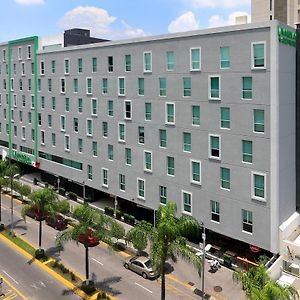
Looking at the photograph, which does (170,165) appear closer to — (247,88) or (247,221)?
(247,221)

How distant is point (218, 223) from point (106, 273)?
1300 cm

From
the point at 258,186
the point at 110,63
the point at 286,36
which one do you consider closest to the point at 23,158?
the point at 110,63

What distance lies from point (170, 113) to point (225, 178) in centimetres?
1027

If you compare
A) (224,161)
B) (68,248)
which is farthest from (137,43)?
(68,248)

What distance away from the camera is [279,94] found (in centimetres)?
3622

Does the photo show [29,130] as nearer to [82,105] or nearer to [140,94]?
[82,105]

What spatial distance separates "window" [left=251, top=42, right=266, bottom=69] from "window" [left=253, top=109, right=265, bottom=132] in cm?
425

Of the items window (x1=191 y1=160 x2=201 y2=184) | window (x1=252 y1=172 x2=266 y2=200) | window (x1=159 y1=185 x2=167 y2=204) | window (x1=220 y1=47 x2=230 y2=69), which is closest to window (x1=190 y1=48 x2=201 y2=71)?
window (x1=220 y1=47 x2=230 y2=69)

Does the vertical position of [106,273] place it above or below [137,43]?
below

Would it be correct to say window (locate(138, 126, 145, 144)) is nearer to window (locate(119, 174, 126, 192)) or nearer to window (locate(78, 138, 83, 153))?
window (locate(119, 174, 126, 192))

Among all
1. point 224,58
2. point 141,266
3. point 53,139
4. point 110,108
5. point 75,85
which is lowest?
point 141,266

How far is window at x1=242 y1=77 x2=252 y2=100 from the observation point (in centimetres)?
3712

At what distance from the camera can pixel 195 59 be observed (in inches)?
1630

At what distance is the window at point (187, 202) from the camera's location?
4359cm
